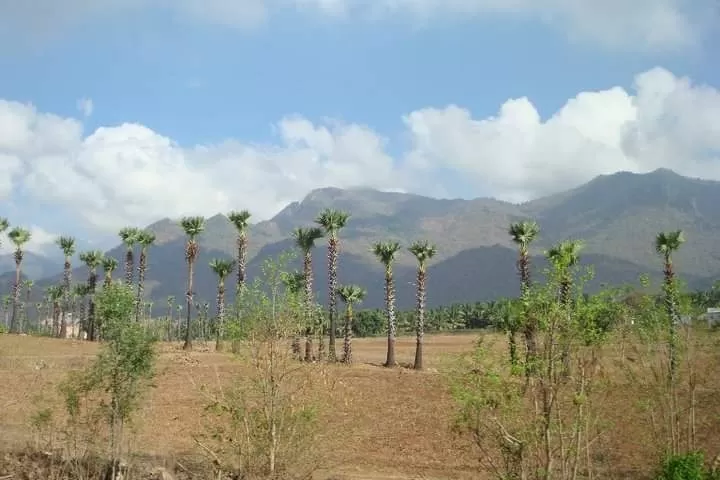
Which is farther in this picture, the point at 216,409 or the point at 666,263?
the point at 666,263

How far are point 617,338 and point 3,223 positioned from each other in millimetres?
80902

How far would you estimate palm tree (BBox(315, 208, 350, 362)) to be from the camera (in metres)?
58.1

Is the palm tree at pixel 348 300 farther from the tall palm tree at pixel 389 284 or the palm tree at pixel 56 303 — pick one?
the palm tree at pixel 56 303

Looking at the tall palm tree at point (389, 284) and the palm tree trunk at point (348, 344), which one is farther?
the palm tree trunk at point (348, 344)

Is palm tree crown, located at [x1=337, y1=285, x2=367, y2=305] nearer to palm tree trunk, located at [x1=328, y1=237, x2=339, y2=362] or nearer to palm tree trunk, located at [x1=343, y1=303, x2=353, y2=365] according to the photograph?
palm tree trunk, located at [x1=343, y1=303, x2=353, y2=365]

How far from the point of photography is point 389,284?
5866 centimetres

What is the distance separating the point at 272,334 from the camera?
21656 millimetres

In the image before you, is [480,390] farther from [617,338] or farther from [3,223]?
[3,223]

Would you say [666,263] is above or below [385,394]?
above

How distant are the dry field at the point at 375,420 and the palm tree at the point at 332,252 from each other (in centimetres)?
549

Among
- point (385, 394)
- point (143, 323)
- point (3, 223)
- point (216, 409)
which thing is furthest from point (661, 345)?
point (3, 223)

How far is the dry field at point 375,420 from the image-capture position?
2991 cm

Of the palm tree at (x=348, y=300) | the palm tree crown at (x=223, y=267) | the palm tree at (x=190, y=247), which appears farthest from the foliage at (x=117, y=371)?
the palm tree crown at (x=223, y=267)

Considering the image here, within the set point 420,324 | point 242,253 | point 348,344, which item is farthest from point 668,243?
point 242,253
